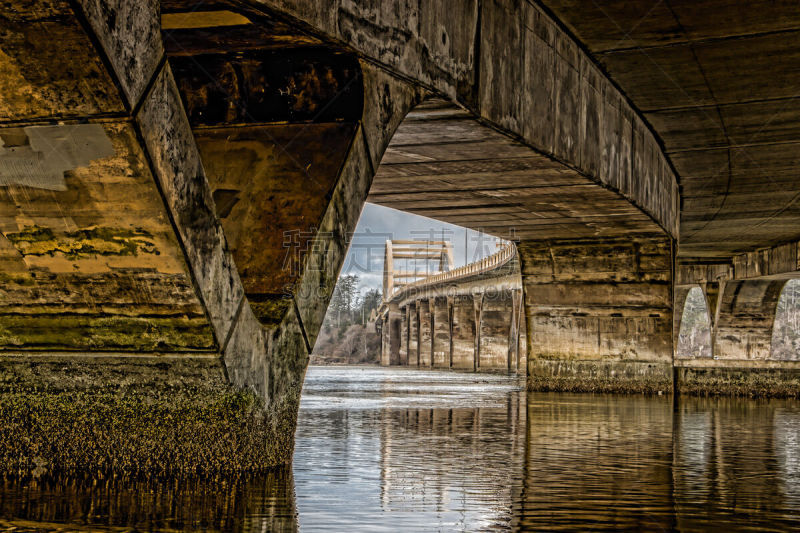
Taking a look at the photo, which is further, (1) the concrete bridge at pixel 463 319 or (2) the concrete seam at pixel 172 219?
(1) the concrete bridge at pixel 463 319

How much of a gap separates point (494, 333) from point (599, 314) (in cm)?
5363

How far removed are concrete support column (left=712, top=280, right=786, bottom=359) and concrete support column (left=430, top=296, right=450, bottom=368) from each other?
37.6m

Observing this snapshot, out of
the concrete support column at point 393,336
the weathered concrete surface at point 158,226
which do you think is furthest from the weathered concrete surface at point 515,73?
the concrete support column at point 393,336

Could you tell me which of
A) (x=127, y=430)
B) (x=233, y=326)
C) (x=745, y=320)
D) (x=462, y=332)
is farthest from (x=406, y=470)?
(x=462, y=332)

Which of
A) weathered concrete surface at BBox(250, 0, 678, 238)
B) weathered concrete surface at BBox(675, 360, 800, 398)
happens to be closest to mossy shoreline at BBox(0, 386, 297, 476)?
weathered concrete surface at BBox(250, 0, 678, 238)

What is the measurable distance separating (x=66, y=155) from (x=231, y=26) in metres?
2.27

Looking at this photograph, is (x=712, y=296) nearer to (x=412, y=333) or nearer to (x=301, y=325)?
(x=412, y=333)

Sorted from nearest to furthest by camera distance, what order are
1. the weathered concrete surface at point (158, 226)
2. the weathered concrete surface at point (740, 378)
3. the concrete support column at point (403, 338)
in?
the weathered concrete surface at point (158, 226), the weathered concrete surface at point (740, 378), the concrete support column at point (403, 338)

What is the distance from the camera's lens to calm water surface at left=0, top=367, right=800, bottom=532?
6.97m

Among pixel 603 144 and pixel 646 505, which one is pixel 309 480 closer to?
pixel 646 505

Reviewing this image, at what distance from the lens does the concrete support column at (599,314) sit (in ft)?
92.9

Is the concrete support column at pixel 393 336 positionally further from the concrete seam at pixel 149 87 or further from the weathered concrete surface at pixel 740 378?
the concrete seam at pixel 149 87

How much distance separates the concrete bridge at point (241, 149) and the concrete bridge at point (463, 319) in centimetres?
3793

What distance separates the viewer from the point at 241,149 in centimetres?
1066
